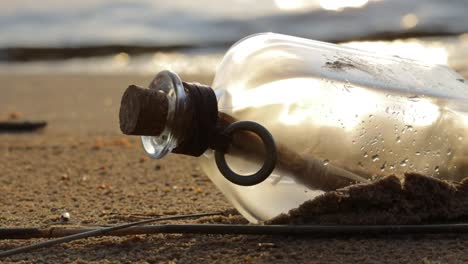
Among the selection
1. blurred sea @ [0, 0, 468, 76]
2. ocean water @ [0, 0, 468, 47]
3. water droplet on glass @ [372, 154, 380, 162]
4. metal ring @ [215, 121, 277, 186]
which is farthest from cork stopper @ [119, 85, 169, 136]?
ocean water @ [0, 0, 468, 47]

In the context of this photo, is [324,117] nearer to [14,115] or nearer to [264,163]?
[264,163]

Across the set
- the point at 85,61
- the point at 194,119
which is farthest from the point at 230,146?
the point at 85,61

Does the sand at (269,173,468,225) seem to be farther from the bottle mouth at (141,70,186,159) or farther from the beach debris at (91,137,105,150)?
the beach debris at (91,137,105,150)

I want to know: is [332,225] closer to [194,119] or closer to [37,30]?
[194,119]

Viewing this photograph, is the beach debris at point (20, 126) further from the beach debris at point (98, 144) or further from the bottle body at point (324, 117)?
the bottle body at point (324, 117)

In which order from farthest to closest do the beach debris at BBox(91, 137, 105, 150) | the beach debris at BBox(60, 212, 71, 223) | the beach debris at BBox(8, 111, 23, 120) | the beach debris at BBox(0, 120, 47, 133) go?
the beach debris at BBox(8, 111, 23, 120)
the beach debris at BBox(0, 120, 47, 133)
the beach debris at BBox(91, 137, 105, 150)
the beach debris at BBox(60, 212, 71, 223)

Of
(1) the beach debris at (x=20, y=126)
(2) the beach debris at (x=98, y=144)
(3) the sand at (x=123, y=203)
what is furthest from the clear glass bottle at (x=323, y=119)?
(1) the beach debris at (x=20, y=126)

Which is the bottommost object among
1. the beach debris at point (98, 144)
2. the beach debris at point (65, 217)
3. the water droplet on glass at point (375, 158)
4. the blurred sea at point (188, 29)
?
the beach debris at point (65, 217)
